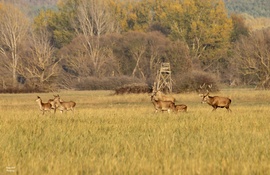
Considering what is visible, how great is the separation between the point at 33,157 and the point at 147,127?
6.88 metres

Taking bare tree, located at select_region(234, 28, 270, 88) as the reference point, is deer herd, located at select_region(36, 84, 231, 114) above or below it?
below

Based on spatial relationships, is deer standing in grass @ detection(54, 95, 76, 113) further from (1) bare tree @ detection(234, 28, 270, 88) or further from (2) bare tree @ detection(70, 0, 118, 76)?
(2) bare tree @ detection(70, 0, 118, 76)

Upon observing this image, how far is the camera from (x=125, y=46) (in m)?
84.8

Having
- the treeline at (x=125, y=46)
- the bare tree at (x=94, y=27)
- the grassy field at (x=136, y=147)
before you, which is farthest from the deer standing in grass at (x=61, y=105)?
the bare tree at (x=94, y=27)

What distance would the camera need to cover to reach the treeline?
2840 inches

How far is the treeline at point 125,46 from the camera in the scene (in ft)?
237

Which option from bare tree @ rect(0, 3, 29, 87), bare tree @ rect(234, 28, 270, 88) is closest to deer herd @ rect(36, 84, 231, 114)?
bare tree @ rect(234, 28, 270, 88)

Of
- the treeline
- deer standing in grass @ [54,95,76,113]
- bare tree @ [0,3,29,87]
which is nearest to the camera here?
deer standing in grass @ [54,95,76,113]

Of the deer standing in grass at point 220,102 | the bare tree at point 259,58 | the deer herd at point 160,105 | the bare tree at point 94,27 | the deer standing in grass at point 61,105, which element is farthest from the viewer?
the bare tree at point 94,27

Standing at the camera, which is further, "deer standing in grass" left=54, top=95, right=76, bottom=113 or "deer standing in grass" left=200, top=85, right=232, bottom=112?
"deer standing in grass" left=200, top=85, right=232, bottom=112

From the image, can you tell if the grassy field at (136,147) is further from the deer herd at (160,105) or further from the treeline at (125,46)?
the treeline at (125,46)

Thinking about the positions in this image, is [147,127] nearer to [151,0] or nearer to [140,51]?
[140,51]

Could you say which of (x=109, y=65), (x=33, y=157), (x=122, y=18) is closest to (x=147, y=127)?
(x=33, y=157)

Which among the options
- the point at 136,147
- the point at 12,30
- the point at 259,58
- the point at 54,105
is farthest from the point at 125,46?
the point at 136,147
